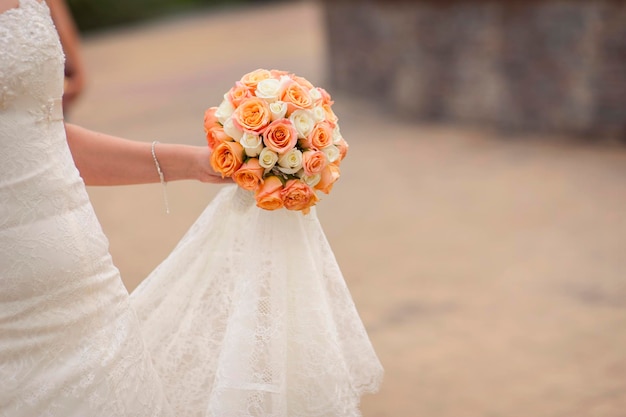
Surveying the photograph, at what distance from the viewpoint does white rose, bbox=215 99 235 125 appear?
7.37ft

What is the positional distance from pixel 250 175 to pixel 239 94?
22cm

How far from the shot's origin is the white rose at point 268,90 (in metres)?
2.20

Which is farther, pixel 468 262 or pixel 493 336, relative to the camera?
pixel 468 262

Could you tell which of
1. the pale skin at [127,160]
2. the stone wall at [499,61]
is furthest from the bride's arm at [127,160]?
the stone wall at [499,61]

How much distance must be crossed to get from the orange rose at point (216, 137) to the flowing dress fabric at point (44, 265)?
33 centimetres

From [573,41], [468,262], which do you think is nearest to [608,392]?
[468,262]

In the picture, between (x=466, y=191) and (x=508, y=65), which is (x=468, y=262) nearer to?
(x=466, y=191)

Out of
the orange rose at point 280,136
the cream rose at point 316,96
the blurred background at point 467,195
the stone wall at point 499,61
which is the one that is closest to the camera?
the orange rose at point 280,136

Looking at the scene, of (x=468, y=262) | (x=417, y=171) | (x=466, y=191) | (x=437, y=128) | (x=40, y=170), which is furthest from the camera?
(x=437, y=128)

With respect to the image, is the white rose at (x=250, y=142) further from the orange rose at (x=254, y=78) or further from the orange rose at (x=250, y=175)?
the orange rose at (x=254, y=78)

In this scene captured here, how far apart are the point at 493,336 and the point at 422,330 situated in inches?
14.0

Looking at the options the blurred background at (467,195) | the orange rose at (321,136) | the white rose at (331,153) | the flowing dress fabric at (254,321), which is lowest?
the blurred background at (467,195)

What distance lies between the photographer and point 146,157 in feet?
7.75

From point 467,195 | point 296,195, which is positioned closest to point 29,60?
point 296,195
